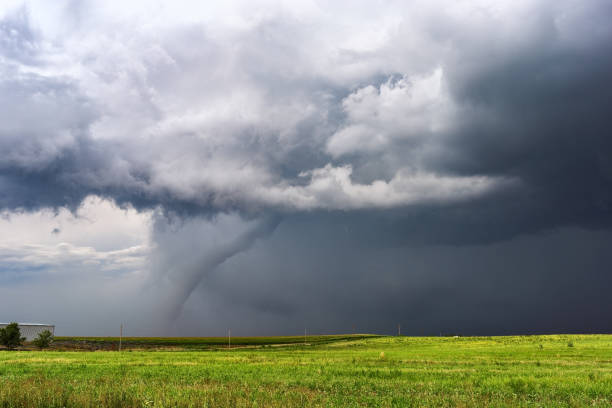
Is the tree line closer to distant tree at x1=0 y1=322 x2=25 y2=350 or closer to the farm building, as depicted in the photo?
distant tree at x1=0 y1=322 x2=25 y2=350

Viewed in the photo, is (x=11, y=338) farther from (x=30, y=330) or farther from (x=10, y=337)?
(x=30, y=330)

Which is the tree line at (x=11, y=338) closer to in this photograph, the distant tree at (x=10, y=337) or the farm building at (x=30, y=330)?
the distant tree at (x=10, y=337)

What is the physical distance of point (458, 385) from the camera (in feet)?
72.1

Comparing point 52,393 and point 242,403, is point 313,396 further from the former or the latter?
point 52,393

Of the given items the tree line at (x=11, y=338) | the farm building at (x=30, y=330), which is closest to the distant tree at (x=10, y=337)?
the tree line at (x=11, y=338)

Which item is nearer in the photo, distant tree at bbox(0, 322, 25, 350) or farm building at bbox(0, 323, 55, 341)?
distant tree at bbox(0, 322, 25, 350)

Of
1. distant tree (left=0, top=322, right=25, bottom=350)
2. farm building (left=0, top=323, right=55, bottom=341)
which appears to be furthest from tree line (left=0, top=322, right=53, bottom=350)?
farm building (left=0, top=323, right=55, bottom=341)

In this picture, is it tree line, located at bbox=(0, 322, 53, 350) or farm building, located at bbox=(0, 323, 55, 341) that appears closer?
tree line, located at bbox=(0, 322, 53, 350)

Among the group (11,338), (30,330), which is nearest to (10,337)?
(11,338)

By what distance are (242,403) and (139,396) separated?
4842 mm

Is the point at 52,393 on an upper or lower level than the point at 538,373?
upper

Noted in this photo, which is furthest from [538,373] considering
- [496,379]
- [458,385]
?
[458,385]

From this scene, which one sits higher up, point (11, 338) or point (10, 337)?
point (10, 337)

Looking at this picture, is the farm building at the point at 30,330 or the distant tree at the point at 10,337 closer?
the distant tree at the point at 10,337
